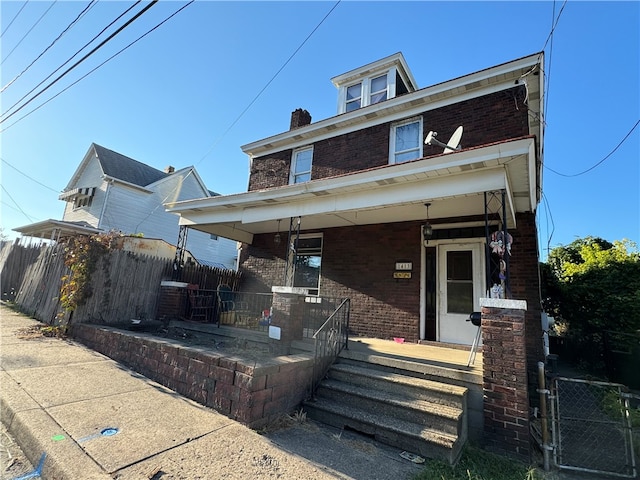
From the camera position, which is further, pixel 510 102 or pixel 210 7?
pixel 510 102

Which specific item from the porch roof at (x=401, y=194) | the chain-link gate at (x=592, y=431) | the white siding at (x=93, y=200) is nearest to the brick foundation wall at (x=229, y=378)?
the chain-link gate at (x=592, y=431)

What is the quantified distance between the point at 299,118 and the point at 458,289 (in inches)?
315

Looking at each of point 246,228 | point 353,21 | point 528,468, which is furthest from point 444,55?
point 528,468

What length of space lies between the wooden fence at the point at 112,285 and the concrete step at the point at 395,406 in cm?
552

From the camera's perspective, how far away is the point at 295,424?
4066 millimetres

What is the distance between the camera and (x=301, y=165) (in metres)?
10.7

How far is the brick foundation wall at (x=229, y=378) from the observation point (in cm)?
375

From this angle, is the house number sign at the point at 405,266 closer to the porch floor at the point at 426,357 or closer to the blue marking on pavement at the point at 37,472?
the porch floor at the point at 426,357

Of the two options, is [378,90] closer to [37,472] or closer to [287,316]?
[287,316]

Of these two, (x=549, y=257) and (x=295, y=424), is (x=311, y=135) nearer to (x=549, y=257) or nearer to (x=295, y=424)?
(x=295, y=424)

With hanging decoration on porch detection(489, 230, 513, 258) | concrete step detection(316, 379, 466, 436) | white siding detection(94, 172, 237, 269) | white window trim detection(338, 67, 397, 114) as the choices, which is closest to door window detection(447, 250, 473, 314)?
hanging decoration on porch detection(489, 230, 513, 258)

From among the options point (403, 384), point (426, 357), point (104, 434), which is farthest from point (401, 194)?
point (104, 434)

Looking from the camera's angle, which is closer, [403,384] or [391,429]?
[391,429]

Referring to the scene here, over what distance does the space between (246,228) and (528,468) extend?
28.2ft
